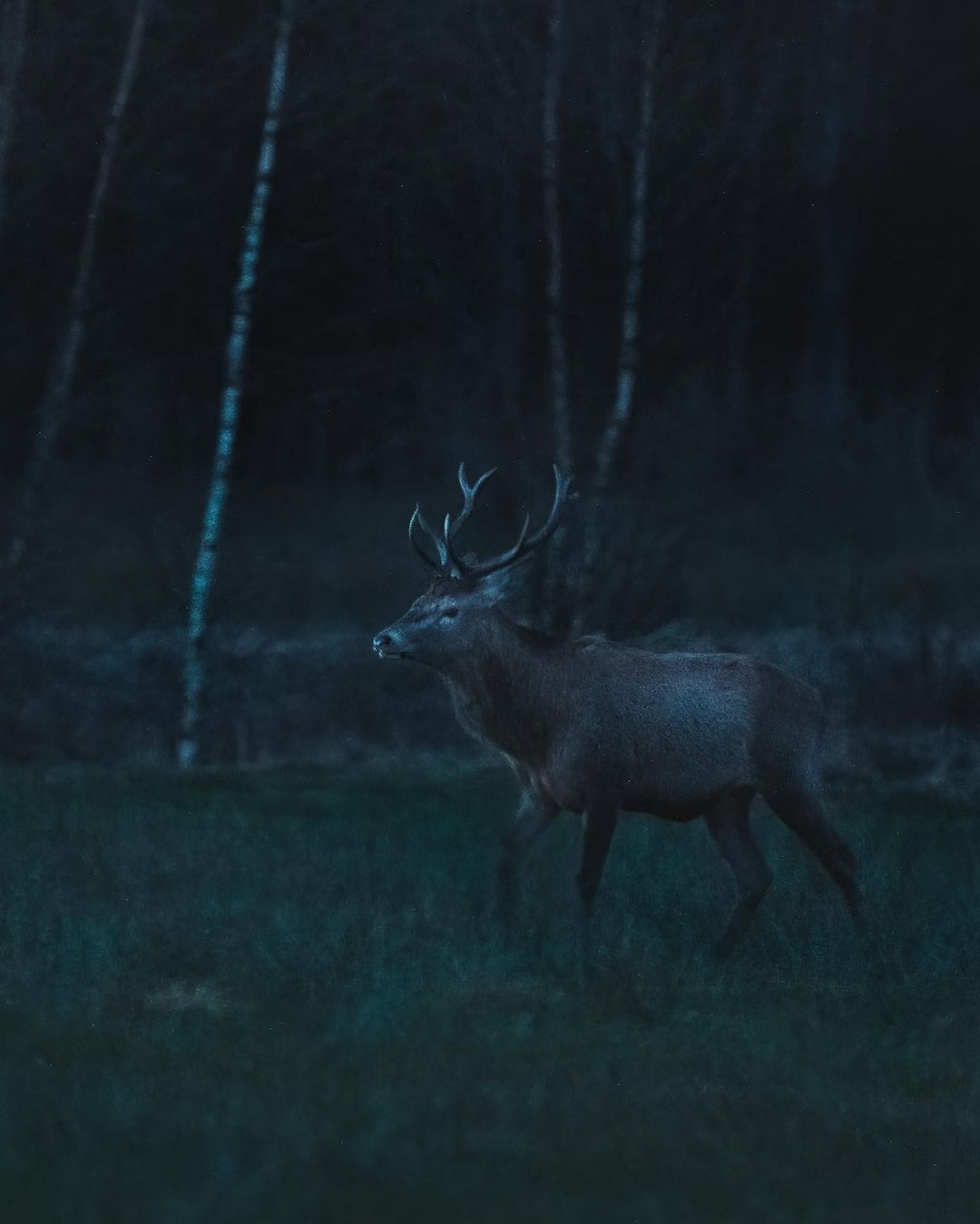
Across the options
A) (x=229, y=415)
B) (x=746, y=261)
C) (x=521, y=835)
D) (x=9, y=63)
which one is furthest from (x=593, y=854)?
(x=746, y=261)

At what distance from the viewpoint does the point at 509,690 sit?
975 centimetres

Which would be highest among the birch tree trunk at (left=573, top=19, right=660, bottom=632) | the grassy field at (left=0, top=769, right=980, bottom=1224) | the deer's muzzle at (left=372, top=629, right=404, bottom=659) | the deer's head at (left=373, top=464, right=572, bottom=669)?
the birch tree trunk at (left=573, top=19, right=660, bottom=632)

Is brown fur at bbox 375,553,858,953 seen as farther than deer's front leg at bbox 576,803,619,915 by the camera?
Yes

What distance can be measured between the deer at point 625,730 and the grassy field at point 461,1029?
1.21ft

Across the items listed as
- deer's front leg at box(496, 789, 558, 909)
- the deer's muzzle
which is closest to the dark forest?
deer's front leg at box(496, 789, 558, 909)

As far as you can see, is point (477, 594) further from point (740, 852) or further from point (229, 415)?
point (229, 415)

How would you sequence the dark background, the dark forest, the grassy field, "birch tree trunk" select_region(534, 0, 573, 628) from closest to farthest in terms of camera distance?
the grassy field → the dark forest → "birch tree trunk" select_region(534, 0, 573, 628) → the dark background

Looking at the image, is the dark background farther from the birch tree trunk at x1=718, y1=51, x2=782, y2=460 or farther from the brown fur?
the brown fur

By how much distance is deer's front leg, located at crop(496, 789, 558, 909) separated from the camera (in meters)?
9.59

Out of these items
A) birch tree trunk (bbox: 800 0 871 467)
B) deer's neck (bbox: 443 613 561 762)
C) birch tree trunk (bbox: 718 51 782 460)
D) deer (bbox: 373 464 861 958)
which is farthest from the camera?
birch tree trunk (bbox: 800 0 871 467)

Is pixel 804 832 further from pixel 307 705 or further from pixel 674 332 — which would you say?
pixel 674 332

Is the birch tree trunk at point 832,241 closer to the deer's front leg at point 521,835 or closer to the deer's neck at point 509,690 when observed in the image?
the deer's neck at point 509,690

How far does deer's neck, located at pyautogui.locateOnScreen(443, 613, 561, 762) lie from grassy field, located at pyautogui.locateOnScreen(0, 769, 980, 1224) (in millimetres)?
758

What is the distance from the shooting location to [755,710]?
9.61 m
